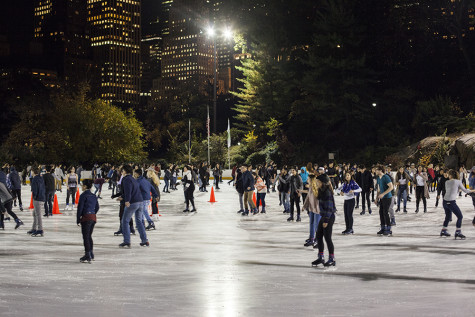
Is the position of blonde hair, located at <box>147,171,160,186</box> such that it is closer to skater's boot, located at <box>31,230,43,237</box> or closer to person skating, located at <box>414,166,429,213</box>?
skater's boot, located at <box>31,230,43,237</box>

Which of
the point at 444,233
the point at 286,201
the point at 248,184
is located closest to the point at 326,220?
the point at 444,233

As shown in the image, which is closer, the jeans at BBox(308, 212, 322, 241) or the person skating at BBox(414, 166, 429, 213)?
the jeans at BBox(308, 212, 322, 241)

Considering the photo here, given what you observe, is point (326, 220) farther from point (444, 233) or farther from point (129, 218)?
point (444, 233)

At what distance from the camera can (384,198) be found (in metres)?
15.2

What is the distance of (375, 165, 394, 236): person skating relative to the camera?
14938 millimetres

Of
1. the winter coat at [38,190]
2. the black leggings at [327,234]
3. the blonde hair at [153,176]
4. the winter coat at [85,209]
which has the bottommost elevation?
the black leggings at [327,234]

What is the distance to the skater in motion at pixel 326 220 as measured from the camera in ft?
33.4

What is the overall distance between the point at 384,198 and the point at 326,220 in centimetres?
542

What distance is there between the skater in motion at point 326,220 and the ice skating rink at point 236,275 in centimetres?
26

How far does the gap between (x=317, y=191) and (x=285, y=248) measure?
2.54m

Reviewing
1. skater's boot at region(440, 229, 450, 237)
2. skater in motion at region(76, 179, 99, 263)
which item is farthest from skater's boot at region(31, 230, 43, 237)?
skater's boot at region(440, 229, 450, 237)

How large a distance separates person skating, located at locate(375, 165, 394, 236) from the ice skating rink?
451 mm

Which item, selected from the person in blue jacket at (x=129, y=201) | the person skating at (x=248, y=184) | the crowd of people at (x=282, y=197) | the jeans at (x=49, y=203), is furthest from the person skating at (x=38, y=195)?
the person skating at (x=248, y=184)

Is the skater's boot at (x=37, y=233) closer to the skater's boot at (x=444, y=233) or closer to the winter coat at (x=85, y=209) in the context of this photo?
the winter coat at (x=85, y=209)
